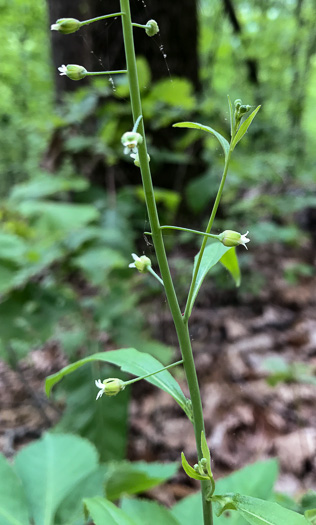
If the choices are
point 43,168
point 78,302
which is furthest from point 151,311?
point 43,168

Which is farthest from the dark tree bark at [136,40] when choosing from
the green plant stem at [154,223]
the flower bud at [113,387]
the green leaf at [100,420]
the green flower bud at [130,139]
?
A: the flower bud at [113,387]

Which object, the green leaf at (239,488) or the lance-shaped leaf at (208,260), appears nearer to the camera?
the lance-shaped leaf at (208,260)

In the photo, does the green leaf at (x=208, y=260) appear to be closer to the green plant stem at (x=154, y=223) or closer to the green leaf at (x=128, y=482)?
the green plant stem at (x=154, y=223)

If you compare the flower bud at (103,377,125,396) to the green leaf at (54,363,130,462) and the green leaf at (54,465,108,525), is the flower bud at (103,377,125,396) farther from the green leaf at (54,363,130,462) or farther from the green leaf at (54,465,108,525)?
the green leaf at (54,363,130,462)

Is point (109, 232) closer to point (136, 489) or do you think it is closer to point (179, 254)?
point (179, 254)

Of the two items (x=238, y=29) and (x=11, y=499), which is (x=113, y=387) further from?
(x=238, y=29)

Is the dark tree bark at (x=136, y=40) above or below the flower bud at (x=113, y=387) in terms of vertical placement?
above

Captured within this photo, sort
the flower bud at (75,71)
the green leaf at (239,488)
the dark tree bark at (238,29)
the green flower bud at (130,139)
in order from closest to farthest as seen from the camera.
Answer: the green flower bud at (130,139) < the flower bud at (75,71) < the green leaf at (239,488) < the dark tree bark at (238,29)
